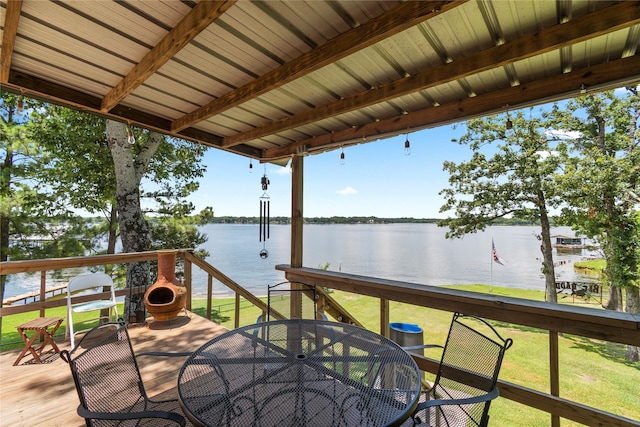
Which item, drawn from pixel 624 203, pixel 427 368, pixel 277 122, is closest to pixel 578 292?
pixel 624 203

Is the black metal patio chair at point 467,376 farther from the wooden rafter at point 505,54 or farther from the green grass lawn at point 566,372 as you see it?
the green grass lawn at point 566,372

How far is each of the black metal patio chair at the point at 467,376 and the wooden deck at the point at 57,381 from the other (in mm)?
1998

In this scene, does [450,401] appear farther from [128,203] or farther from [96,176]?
[96,176]

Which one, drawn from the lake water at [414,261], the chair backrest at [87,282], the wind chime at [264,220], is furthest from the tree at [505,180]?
the chair backrest at [87,282]

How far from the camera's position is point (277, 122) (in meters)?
2.95

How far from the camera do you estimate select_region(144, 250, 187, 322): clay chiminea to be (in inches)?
141

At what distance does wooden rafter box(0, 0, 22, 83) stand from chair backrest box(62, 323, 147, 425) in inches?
65.5

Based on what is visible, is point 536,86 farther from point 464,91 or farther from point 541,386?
point 541,386

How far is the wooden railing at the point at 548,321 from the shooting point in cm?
151

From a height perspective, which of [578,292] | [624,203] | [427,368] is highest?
[624,203]

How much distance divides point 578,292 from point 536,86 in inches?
574

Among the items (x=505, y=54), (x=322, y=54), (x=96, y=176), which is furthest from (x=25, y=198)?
(x=505, y=54)

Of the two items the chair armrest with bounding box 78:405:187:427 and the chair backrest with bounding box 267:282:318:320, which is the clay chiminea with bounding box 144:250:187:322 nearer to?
the chair backrest with bounding box 267:282:318:320

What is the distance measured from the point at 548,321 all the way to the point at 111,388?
96.4 inches
